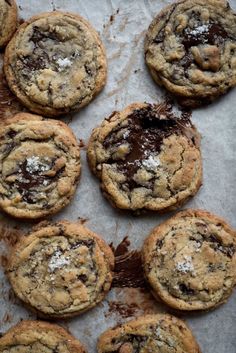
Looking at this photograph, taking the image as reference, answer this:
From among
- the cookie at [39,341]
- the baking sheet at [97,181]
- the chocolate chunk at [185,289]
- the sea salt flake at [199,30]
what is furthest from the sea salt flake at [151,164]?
the cookie at [39,341]

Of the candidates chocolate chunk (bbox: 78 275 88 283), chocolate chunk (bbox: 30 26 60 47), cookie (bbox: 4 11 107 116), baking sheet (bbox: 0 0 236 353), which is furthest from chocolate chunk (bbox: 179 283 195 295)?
chocolate chunk (bbox: 30 26 60 47)

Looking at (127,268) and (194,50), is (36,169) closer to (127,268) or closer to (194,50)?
(127,268)

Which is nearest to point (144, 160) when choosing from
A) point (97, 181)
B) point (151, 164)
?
point (151, 164)

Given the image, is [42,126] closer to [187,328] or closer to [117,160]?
[117,160]

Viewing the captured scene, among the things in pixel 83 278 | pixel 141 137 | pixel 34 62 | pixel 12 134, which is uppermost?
pixel 34 62

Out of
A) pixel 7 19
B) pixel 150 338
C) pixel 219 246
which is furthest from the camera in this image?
pixel 7 19

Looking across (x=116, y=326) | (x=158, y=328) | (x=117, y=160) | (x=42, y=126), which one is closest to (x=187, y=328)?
(x=158, y=328)

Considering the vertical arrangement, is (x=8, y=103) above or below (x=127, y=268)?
above

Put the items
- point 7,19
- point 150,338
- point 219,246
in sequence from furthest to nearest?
1. point 7,19
2. point 219,246
3. point 150,338
